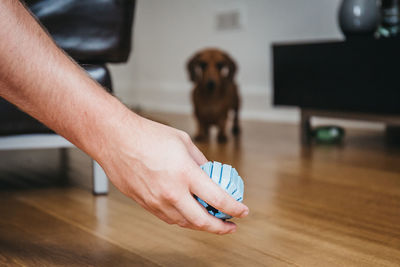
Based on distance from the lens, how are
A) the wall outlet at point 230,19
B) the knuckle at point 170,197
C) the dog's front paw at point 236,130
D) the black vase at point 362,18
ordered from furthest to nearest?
the wall outlet at point 230,19 < the dog's front paw at point 236,130 < the black vase at point 362,18 < the knuckle at point 170,197

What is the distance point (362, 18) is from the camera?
179 cm

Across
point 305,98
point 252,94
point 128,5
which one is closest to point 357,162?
point 305,98

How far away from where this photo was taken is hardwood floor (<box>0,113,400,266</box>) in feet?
2.34

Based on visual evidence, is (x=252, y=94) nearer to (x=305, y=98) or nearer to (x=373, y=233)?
(x=305, y=98)

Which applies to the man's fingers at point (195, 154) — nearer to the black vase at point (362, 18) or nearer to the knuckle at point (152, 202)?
the knuckle at point (152, 202)

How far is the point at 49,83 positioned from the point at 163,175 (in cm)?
16

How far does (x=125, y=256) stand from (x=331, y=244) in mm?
323

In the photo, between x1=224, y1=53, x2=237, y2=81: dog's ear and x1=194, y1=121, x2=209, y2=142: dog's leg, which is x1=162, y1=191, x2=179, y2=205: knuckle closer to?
x1=194, y1=121, x2=209, y2=142: dog's leg

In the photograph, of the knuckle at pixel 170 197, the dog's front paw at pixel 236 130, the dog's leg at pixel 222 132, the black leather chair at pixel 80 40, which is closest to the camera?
the knuckle at pixel 170 197

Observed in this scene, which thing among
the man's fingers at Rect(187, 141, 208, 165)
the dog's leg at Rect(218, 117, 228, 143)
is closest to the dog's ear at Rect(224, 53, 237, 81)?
the dog's leg at Rect(218, 117, 228, 143)

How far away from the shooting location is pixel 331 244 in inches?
30.1

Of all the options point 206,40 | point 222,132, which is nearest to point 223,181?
point 222,132

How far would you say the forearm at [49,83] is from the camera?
502mm

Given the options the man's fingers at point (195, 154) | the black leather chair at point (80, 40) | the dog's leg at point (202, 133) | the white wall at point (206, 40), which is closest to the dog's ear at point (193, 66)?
the dog's leg at point (202, 133)
